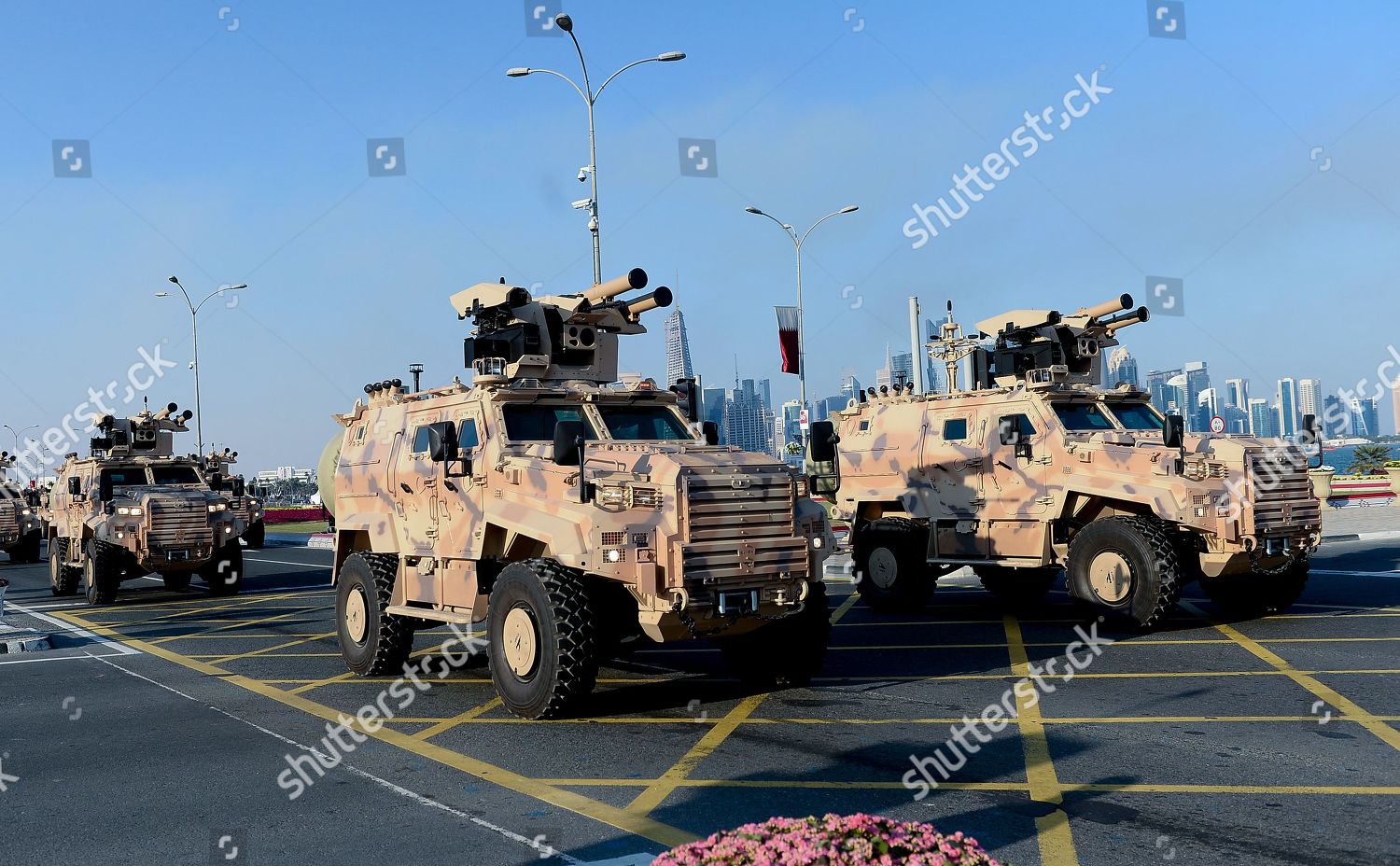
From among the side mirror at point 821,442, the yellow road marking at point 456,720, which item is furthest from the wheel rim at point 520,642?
the side mirror at point 821,442

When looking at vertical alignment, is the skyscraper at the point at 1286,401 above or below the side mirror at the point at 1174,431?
above

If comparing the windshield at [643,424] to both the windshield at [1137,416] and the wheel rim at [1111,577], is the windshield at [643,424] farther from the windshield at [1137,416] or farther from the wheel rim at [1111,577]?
the windshield at [1137,416]

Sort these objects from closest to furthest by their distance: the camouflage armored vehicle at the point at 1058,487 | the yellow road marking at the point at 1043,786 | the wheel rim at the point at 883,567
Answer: the yellow road marking at the point at 1043,786
the camouflage armored vehicle at the point at 1058,487
the wheel rim at the point at 883,567

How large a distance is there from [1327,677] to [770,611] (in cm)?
437

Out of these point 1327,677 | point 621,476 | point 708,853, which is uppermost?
point 621,476

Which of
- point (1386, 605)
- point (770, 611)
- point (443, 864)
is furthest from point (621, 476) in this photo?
point (1386, 605)

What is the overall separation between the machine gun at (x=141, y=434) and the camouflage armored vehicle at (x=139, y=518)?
2cm

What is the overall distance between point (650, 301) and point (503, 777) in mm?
5443

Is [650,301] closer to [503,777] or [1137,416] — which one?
[503,777]

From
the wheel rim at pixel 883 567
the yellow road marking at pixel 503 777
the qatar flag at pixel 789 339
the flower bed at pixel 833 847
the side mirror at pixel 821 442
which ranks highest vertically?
the qatar flag at pixel 789 339

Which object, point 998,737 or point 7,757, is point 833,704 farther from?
point 7,757

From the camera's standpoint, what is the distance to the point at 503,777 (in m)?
6.89

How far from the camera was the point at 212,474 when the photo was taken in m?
21.2

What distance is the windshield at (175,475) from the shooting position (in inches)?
816
